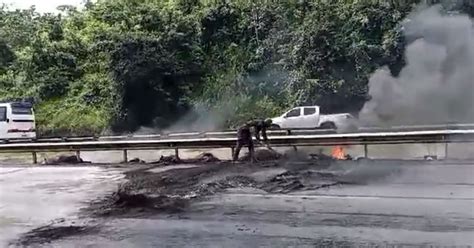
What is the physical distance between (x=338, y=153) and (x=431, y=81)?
43.6ft

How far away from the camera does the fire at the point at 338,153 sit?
586 inches

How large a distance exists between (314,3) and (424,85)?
8.39 meters

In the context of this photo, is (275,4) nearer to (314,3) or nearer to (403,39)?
(314,3)

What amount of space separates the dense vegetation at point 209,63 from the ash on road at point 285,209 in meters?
17.1

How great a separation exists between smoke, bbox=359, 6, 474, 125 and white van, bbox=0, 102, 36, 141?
15445 mm

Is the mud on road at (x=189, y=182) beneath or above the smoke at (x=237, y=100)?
beneath

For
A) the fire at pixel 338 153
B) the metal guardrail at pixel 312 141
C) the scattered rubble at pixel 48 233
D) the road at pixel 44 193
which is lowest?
the road at pixel 44 193

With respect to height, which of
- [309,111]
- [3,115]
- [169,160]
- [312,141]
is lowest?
[169,160]

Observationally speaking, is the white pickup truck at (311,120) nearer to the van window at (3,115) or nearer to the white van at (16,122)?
the white van at (16,122)

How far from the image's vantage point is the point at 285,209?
28.2ft

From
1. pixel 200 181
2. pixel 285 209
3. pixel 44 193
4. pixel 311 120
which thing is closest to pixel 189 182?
pixel 200 181

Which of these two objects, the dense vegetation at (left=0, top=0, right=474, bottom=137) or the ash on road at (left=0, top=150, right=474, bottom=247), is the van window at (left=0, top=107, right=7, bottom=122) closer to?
the dense vegetation at (left=0, top=0, right=474, bottom=137)

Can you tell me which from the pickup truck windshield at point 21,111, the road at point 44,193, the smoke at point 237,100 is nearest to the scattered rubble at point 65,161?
the road at point 44,193

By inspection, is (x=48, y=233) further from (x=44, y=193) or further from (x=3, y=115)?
(x=3, y=115)
